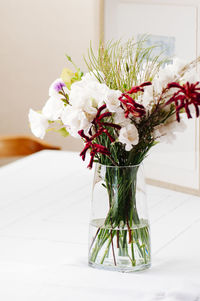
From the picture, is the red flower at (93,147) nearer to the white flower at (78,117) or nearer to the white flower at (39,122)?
the white flower at (78,117)

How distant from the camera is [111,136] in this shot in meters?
1.18

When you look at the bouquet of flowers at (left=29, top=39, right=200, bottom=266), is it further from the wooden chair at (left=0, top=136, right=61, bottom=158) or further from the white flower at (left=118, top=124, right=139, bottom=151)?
the wooden chair at (left=0, top=136, right=61, bottom=158)

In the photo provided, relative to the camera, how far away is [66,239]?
1.52 m

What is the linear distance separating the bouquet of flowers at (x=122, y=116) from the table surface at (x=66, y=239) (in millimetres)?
79

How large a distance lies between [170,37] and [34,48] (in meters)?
1.23

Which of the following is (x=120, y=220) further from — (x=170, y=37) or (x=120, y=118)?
(x=170, y=37)

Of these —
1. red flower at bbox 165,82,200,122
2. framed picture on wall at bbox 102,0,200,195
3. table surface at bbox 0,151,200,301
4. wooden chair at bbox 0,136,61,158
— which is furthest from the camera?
framed picture on wall at bbox 102,0,200,195

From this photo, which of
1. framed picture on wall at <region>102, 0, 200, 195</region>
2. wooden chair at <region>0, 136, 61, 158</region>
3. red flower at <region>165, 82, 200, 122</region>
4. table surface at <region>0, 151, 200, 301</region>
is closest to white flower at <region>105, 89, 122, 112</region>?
red flower at <region>165, 82, 200, 122</region>

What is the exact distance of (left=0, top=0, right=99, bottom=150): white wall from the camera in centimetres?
380

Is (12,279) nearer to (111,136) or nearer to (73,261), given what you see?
(73,261)

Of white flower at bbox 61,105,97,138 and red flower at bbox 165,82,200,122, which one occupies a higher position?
red flower at bbox 165,82,200,122

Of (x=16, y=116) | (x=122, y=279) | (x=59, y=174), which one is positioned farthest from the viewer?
(x=16, y=116)

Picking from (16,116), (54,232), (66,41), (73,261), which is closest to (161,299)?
(73,261)

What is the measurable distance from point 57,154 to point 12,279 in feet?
3.76
